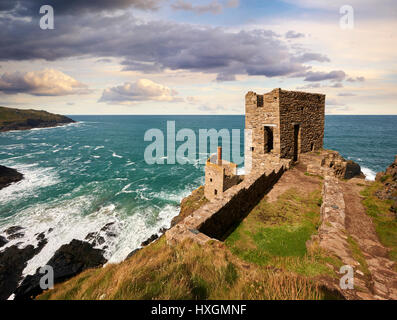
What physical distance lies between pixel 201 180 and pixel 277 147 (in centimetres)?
2847

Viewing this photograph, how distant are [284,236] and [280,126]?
25.9ft

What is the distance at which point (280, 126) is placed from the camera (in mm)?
12781

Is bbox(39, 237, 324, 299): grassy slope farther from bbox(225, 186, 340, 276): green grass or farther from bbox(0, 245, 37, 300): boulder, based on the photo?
bbox(0, 245, 37, 300): boulder

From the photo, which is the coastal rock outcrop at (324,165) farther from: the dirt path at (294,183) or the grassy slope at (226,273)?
the grassy slope at (226,273)

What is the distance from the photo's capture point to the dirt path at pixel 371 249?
419 centimetres

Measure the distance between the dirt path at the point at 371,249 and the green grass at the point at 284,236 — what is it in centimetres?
84

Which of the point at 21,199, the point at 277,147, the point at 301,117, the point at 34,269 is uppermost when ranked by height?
the point at 301,117

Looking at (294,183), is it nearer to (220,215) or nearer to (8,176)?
(220,215)

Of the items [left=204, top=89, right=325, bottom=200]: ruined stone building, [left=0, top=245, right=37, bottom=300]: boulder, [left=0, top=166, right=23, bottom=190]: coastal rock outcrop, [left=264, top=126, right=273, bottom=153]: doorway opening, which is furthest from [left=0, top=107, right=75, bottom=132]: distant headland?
[left=264, top=126, right=273, bottom=153]: doorway opening

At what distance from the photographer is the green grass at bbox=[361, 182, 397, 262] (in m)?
6.15

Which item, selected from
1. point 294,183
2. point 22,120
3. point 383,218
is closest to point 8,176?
point 294,183

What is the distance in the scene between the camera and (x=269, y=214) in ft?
27.8
